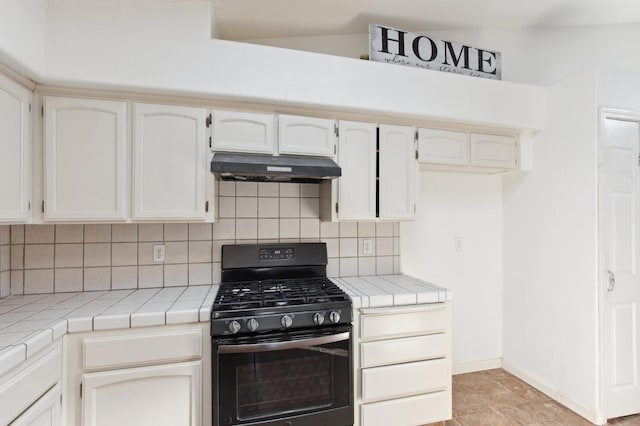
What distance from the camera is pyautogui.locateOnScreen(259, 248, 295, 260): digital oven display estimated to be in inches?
87.7

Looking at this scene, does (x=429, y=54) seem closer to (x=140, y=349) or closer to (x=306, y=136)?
(x=306, y=136)

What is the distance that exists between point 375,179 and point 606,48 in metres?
2.54

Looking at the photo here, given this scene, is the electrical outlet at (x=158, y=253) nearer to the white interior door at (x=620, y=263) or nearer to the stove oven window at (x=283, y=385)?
the stove oven window at (x=283, y=385)

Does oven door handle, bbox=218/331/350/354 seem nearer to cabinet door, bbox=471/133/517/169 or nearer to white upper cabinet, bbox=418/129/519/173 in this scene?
white upper cabinet, bbox=418/129/519/173

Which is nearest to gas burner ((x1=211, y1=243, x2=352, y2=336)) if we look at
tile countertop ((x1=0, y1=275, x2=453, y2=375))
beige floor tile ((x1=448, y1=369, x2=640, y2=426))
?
tile countertop ((x1=0, y1=275, x2=453, y2=375))

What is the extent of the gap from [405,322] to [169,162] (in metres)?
1.73

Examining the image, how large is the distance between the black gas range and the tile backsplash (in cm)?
52

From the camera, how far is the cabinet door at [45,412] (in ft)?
3.85

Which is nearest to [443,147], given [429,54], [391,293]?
[429,54]

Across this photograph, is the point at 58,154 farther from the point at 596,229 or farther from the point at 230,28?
the point at 596,229

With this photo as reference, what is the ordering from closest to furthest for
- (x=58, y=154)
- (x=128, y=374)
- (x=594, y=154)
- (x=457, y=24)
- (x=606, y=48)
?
(x=128, y=374), (x=58, y=154), (x=594, y=154), (x=457, y=24), (x=606, y=48)

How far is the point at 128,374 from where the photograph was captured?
4.89ft

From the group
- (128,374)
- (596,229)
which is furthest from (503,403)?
(128,374)

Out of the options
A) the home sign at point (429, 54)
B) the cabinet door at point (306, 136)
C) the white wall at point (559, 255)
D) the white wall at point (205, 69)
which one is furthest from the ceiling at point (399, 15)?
the cabinet door at point (306, 136)
